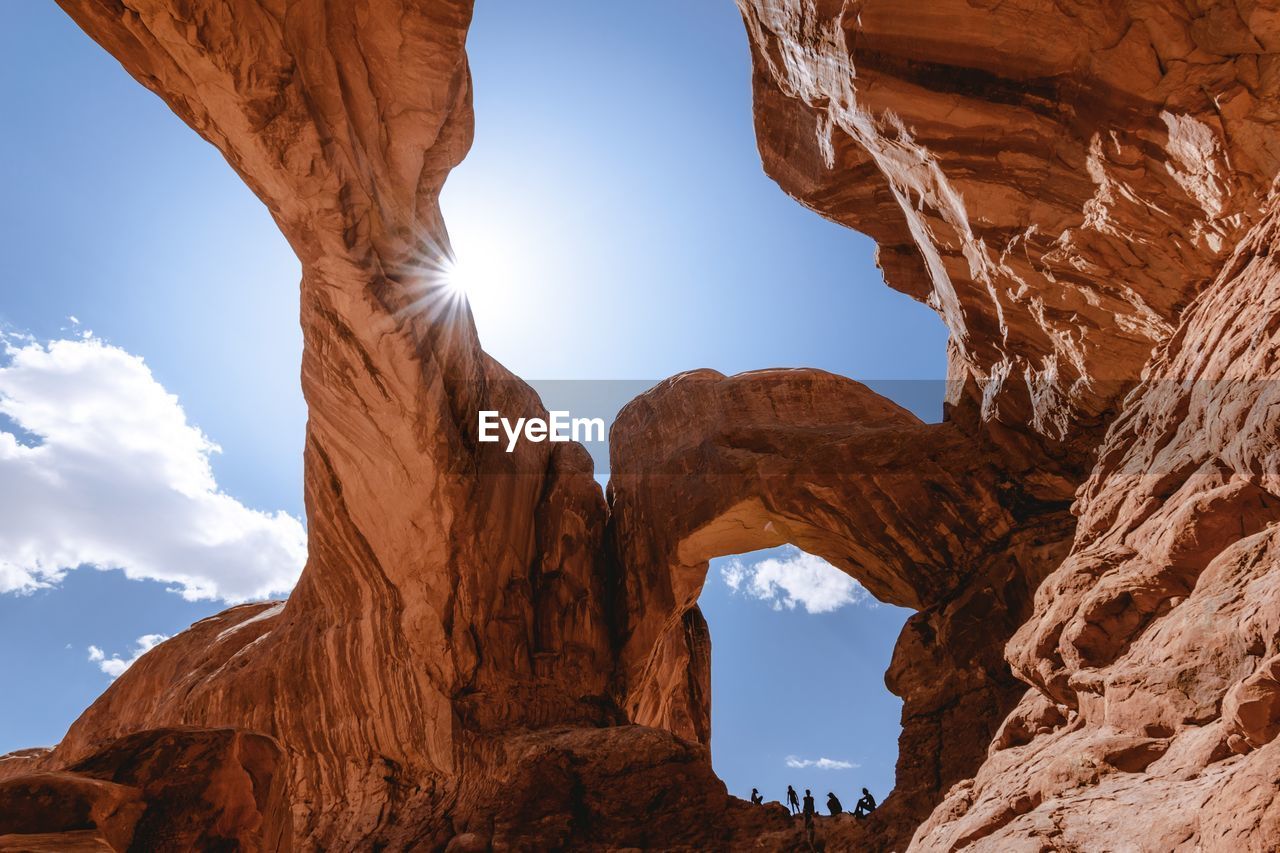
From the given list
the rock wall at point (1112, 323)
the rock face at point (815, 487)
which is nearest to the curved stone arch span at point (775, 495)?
the rock face at point (815, 487)

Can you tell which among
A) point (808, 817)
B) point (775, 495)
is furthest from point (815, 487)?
point (808, 817)

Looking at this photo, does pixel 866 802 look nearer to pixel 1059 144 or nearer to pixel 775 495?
pixel 775 495

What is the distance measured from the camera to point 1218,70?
898 cm

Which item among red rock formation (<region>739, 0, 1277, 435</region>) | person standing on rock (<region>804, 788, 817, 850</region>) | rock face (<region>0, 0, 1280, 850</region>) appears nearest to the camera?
rock face (<region>0, 0, 1280, 850</region>)

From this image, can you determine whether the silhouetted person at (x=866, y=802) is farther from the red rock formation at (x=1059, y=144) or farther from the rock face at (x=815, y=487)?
the red rock formation at (x=1059, y=144)

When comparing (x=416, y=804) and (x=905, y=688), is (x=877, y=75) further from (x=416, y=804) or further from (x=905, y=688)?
(x=416, y=804)

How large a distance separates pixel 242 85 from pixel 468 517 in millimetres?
8334

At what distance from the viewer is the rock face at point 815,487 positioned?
7.00 meters

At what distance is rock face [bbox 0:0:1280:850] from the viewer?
7004 millimetres

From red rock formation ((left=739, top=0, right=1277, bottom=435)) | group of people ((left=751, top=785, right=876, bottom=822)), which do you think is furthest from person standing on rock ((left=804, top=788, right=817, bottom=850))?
red rock formation ((left=739, top=0, right=1277, bottom=435))

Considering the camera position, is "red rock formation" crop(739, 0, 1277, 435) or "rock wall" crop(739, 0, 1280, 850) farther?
"red rock formation" crop(739, 0, 1277, 435)

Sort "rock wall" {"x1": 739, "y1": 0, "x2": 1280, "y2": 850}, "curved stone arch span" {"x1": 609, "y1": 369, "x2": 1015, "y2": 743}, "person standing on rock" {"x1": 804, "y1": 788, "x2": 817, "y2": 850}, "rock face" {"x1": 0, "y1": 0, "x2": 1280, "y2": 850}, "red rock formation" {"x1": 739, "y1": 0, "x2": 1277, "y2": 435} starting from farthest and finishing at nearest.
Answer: "curved stone arch span" {"x1": 609, "y1": 369, "x2": 1015, "y2": 743}
"person standing on rock" {"x1": 804, "y1": 788, "x2": 817, "y2": 850}
"red rock formation" {"x1": 739, "y1": 0, "x2": 1277, "y2": 435}
"rock face" {"x1": 0, "y1": 0, "x2": 1280, "y2": 850}
"rock wall" {"x1": 739, "y1": 0, "x2": 1280, "y2": 850}

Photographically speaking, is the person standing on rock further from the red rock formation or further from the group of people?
the red rock formation

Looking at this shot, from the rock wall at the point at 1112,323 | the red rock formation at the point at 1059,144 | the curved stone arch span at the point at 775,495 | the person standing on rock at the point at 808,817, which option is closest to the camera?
the rock wall at the point at 1112,323
